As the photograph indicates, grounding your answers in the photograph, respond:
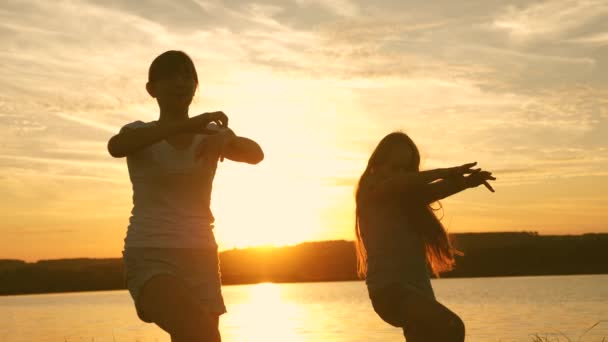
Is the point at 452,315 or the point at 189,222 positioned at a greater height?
the point at 189,222

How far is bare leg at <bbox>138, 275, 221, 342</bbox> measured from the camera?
4.35 meters

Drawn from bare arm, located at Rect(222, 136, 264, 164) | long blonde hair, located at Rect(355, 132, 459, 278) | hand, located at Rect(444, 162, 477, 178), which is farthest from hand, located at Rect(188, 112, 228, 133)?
long blonde hair, located at Rect(355, 132, 459, 278)

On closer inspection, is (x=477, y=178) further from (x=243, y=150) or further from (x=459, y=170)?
(x=243, y=150)

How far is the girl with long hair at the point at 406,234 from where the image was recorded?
611cm

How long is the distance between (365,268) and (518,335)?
120 feet

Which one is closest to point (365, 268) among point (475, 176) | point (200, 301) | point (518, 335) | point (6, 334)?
point (475, 176)

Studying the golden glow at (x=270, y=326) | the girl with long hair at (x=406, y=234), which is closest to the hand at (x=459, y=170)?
the girl with long hair at (x=406, y=234)

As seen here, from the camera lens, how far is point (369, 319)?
57.2 meters

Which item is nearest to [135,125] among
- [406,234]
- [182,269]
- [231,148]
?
[231,148]

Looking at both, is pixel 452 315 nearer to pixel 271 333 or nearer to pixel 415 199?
pixel 415 199

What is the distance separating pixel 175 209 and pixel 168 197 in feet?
0.26

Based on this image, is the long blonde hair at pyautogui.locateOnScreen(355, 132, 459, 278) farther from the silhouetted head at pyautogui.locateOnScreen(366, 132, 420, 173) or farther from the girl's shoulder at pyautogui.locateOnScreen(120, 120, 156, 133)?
the girl's shoulder at pyautogui.locateOnScreen(120, 120, 156, 133)

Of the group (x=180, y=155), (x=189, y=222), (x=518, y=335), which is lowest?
(x=518, y=335)

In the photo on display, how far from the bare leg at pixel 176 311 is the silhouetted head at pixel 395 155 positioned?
2632 millimetres
